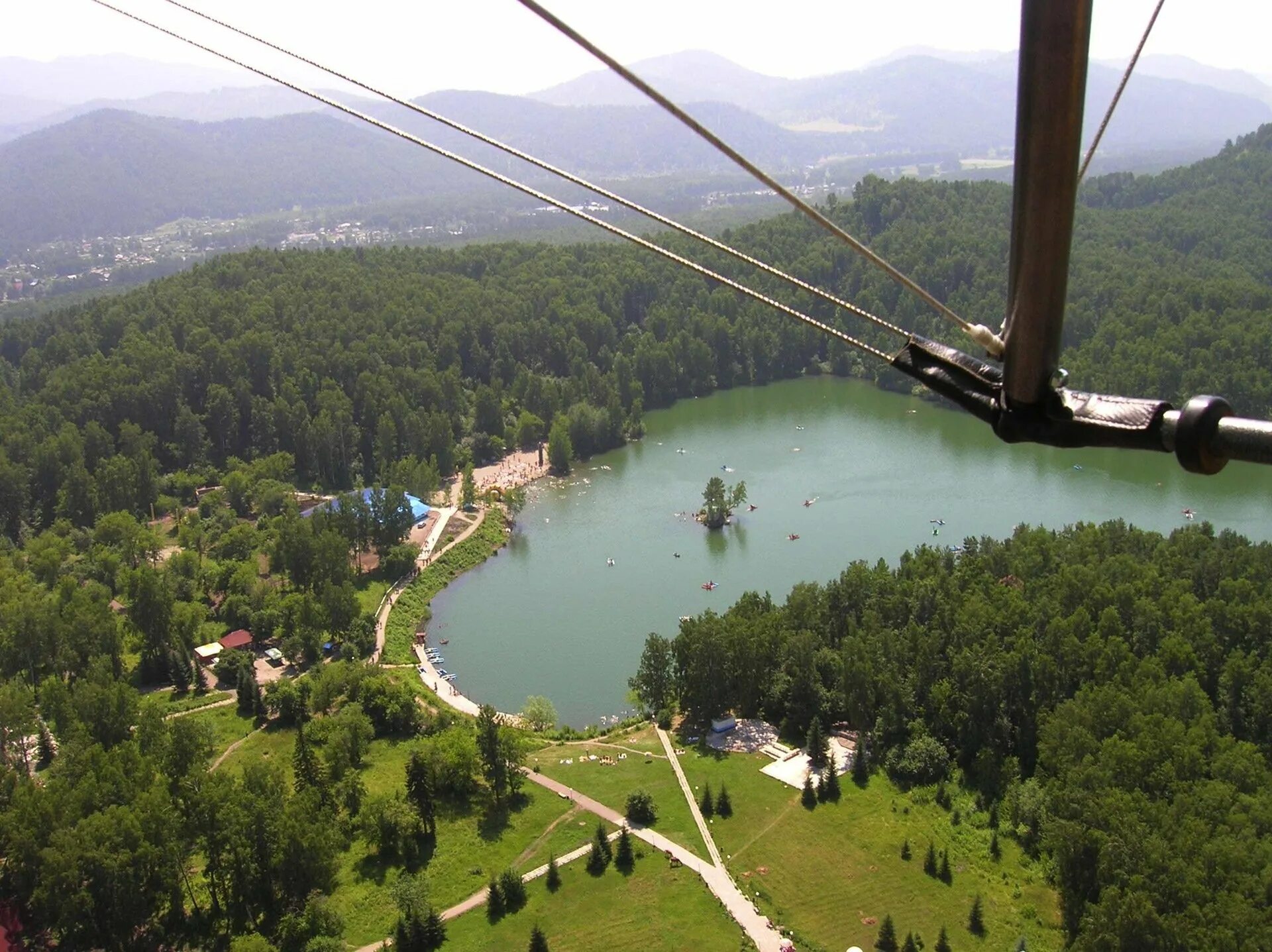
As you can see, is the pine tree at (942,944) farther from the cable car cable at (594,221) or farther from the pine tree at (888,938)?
the cable car cable at (594,221)

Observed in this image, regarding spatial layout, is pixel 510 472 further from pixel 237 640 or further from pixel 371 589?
pixel 237 640

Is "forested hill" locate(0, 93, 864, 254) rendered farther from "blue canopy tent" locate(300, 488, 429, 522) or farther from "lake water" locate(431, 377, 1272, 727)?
"lake water" locate(431, 377, 1272, 727)

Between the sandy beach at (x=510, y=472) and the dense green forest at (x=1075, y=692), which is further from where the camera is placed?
the sandy beach at (x=510, y=472)

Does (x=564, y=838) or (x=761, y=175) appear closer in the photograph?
(x=761, y=175)

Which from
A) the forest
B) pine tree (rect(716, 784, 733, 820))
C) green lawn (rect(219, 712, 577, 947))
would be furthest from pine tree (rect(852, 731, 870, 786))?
green lawn (rect(219, 712, 577, 947))

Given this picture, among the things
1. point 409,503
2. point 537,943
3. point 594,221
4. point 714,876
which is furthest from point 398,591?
point 594,221

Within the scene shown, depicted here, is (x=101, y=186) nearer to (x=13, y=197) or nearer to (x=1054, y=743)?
(x=13, y=197)

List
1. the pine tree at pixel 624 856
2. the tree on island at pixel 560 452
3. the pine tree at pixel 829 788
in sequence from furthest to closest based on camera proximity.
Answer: the tree on island at pixel 560 452
the pine tree at pixel 829 788
the pine tree at pixel 624 856

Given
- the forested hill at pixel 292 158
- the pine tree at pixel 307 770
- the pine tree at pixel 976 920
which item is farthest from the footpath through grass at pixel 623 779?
the forested hill at pixel 292 158
